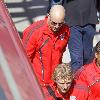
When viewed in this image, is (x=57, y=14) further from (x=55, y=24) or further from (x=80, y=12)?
(x=80, y=12)

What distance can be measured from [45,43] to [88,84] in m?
0.59

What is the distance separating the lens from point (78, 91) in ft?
10.1

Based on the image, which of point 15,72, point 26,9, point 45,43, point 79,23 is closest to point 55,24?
point 45,43

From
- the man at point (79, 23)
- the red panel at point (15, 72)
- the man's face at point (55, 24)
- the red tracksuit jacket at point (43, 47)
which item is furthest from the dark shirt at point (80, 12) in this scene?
the red panel at point (15, 72)

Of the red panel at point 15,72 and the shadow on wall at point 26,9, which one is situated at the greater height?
the red panel at point 15,72

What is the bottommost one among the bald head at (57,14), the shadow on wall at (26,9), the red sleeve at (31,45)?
the shadow on wall at (26,9)

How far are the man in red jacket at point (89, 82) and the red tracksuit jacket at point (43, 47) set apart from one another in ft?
1.12

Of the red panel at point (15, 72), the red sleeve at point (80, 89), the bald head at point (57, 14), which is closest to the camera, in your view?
the red panel at point (15, 72)

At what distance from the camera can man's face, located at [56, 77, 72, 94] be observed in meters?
2.77

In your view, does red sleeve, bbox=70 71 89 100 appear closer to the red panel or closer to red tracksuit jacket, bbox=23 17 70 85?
red tracksuit jacket, bbox=23 17 70 85

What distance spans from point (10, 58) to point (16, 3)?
Answer: 7.00 m

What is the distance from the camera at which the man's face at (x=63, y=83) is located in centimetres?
277

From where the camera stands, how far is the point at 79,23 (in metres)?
4.59

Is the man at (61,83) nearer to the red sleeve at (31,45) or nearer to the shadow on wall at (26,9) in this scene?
the red sleeve at (31,45)
